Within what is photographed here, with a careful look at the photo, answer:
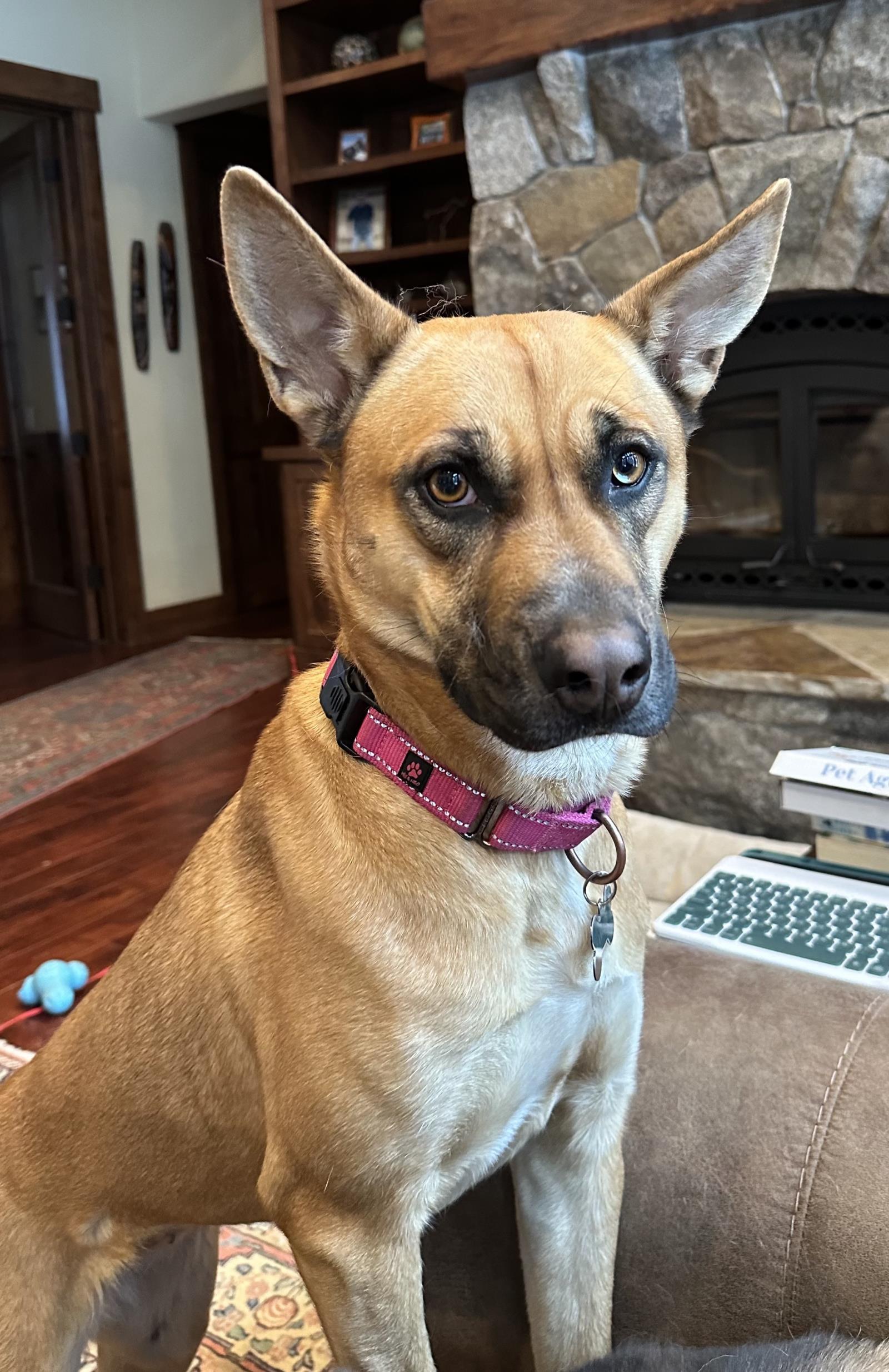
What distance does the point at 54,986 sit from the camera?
219 cm

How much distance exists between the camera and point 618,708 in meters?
0.82

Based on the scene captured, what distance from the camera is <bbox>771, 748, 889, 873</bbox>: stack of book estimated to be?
5.41 ft

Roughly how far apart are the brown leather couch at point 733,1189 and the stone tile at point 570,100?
2493 mm

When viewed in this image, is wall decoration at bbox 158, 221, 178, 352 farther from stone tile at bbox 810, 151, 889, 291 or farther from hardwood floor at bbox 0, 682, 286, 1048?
stone tile at bbox 810, 151, 889, 291

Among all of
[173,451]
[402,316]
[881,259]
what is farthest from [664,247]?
[173,451]

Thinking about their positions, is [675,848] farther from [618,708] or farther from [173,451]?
[173,451]

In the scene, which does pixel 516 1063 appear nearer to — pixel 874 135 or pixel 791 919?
pixel 791 919

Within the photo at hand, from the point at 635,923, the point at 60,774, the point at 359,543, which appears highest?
the point at 359,543

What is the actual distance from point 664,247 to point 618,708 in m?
2.46

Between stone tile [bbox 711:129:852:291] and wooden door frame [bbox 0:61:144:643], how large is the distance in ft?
10.7

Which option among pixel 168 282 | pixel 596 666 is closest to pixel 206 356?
pixel 168 282

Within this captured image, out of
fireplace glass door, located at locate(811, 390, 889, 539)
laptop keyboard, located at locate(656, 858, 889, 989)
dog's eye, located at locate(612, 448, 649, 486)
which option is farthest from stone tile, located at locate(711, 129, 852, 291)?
dog's eye, located at locate(612, 448, 649, 486)

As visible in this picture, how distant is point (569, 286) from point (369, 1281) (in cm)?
273

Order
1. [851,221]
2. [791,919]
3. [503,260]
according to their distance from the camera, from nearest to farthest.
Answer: [791,919] < [851,221] < [503,260]
